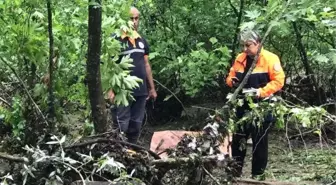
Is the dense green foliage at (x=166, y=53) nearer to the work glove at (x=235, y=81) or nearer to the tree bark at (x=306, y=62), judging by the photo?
the tree bark at (x=306, y=62)

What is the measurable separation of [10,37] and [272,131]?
17.8ft

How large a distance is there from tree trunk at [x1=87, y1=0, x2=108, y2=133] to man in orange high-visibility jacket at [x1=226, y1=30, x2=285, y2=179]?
71.8 inches

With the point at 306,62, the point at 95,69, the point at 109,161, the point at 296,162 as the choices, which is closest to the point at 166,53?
the point at 306,62

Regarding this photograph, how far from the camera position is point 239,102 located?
16.9 feet

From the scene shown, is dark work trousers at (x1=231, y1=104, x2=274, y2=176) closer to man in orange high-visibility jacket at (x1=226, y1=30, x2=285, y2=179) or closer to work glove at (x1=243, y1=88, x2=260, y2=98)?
man in orange high-visibility jacket at (x1=226, y1=30, x2=285, y2=179)

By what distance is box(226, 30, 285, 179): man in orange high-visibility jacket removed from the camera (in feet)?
20.2

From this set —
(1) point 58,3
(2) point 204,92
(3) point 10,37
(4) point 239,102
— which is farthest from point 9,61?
(2) point 204,92

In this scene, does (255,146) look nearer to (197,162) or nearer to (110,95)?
Answer: (110,95)

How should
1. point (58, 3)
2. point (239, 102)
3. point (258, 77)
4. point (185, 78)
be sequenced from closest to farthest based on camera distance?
1. point (58, 3)
2. point (239, 102)
3. point (258, 77)
4. point (185, 78)

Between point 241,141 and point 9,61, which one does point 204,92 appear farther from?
point 9,61

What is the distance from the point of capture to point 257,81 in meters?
6.31

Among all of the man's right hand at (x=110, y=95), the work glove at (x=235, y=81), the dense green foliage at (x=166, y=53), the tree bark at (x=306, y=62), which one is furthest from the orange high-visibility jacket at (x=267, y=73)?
the tree bark at (x=306, y=62)

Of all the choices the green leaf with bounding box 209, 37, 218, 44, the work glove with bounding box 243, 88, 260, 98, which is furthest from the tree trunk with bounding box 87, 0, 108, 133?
the green leaf with bounding box 209, 37, 218, 44

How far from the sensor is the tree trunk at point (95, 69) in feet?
14.3
